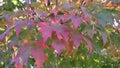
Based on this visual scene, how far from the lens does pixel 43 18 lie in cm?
91

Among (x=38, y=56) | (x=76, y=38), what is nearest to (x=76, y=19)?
(x=76, y=38)

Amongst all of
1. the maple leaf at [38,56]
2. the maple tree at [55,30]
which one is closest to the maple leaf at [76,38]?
the maple tree at [55,30]

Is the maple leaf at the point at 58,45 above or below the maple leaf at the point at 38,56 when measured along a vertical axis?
above

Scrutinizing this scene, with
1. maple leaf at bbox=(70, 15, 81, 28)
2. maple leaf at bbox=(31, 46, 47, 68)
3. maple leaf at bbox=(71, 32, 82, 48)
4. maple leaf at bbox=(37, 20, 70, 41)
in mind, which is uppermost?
maple leaf at bbox=(70, 15, 81, 28)

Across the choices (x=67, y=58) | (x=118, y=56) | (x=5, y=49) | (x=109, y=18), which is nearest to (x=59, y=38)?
(x=109, y=18)

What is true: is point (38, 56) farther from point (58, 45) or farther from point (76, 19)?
point (76, 19)

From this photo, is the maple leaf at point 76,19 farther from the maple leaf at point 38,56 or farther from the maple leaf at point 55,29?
the maple leaf at point 38,56

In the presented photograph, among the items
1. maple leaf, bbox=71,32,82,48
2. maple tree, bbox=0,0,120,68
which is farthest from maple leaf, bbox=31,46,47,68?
maple leaf, bbox=71,32,82,48

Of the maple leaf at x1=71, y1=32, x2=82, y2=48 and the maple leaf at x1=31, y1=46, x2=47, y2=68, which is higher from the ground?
the maple leaf at x1=71, y1=32, x2=82, y2=48

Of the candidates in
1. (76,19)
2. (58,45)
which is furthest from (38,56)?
(76,19)

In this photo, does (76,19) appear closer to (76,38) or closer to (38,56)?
(76,38)

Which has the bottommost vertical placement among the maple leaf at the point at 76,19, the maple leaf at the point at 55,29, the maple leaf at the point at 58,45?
the maple leaf at the point at 58,45

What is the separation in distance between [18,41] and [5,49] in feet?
1.42

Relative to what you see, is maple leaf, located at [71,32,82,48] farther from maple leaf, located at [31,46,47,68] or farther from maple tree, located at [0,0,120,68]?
maple leaf, located at [31,46,47,68]
